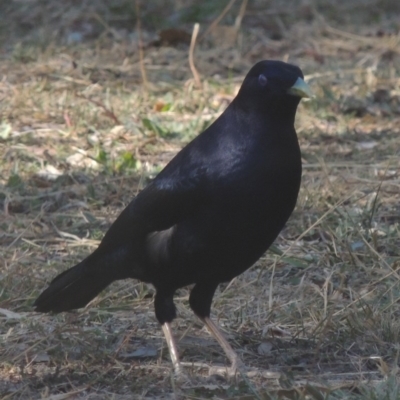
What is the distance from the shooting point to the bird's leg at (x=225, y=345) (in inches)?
145

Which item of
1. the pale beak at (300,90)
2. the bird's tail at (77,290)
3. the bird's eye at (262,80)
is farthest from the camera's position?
the bird's tail at (77,290)

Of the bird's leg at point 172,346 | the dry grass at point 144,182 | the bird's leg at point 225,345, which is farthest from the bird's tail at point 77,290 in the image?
the bird's leg at point 225,345

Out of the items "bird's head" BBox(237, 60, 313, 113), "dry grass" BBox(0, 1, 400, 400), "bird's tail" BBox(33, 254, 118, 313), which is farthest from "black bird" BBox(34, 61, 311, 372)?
"dry grass" BBox(0, 1, 400, 400)

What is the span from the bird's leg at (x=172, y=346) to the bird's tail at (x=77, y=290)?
31cm

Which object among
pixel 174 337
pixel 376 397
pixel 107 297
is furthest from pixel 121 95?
pixel 376 397

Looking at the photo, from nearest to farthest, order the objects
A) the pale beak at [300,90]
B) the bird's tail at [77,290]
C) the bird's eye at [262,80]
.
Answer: the pale beak at [300,90], the bird's eye at [262,80], the bird's tail at [77,290]

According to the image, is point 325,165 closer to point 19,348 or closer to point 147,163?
point 147,163

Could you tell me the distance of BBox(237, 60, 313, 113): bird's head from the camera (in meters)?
3.55

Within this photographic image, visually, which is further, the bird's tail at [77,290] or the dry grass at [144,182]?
the bird's tail at [77,290]

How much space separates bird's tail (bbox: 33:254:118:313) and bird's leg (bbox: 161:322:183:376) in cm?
31

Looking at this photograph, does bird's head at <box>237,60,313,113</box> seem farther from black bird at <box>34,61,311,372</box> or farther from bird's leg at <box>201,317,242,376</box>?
bird's leg at <box>201,317,242,376</box>

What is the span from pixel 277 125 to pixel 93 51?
527 centimetres

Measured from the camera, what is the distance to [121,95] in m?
7.50

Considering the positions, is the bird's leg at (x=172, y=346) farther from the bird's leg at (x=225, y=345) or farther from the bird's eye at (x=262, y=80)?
the bird's eye at (x=262, y=80)
